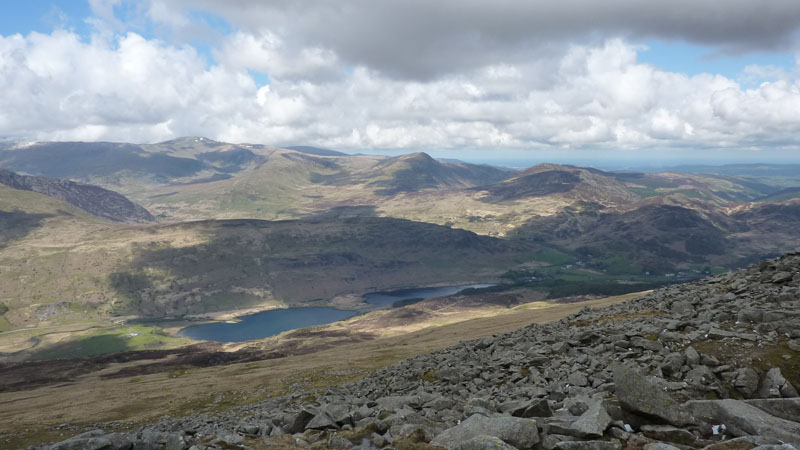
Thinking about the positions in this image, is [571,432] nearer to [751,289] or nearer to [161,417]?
[751,289]

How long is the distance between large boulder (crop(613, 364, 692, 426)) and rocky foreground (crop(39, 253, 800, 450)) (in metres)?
0.04

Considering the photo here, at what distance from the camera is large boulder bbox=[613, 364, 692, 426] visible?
60.9 ft

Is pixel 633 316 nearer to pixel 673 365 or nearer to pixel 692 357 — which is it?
pixel 692 357

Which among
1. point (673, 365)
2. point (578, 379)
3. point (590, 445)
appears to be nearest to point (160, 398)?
point (578, 379)

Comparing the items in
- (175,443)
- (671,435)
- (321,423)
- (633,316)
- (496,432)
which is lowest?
(633,316)

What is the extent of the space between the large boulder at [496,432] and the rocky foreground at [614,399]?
0.17 ft

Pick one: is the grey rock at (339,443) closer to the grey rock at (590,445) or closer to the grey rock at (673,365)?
the grey rock at (590,445)

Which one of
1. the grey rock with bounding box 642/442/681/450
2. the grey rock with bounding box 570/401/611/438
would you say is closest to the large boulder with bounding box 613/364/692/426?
the grey rock with bounding box 570/401/611/438

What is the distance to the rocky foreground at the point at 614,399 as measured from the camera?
17.8 meters

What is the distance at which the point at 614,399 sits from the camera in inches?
872

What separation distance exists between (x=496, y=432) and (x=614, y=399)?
7.67 meters

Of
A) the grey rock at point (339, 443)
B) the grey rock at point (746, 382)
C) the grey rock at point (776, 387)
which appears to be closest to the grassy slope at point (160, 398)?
the grey rock at point (339, 443)

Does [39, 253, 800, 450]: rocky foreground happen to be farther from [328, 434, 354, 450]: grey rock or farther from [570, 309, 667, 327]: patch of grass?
[570, 309, 667, 327]: patch of grass

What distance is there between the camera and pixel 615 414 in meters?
19.2
